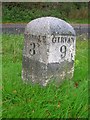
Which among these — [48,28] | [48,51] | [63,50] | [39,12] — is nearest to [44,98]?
[48,51]

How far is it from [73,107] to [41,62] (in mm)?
854

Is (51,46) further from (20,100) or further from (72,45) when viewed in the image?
(20,100)

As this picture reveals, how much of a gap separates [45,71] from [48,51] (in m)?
0.28

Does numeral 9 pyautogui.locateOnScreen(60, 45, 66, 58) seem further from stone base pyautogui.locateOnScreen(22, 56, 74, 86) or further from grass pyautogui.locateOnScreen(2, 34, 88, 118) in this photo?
grass pyautogui.locateOnScreen(2, 34, 88, 118)

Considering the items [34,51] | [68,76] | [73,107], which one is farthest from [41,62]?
[73,107]

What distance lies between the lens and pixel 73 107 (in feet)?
13.6

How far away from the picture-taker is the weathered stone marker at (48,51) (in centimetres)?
462

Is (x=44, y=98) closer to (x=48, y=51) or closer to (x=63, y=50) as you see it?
(x=48, y=51)

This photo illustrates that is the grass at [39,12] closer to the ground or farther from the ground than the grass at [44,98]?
farther from the ground

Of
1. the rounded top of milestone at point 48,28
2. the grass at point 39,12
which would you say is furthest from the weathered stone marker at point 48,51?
the grass at point 39,12

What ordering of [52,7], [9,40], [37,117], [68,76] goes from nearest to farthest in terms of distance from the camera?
[37,117] → [68,76] → [9,40] → [52,7]

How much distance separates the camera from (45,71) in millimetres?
4637

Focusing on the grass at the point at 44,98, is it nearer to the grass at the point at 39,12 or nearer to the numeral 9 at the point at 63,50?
the numeral 9 at the point at 63,50

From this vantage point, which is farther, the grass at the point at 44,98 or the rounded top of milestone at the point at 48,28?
the rounded top of milestone at the point at 48,28
